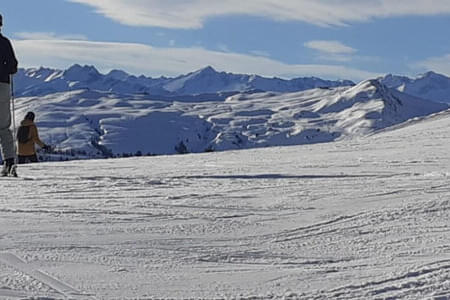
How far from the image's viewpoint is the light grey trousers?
9.44 metres

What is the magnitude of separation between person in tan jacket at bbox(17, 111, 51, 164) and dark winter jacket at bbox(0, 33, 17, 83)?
21.0 ft

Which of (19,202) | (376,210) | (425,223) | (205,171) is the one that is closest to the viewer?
(425,223)

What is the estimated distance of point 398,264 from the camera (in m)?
4.57

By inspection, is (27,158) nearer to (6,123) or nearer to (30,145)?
(30,145)

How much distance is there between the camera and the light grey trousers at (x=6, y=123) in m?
9.44

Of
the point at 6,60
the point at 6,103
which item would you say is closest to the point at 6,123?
the point at 6,103

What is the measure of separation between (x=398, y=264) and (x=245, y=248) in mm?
1131

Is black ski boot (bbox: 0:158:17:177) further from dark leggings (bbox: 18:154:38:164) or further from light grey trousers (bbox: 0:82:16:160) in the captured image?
dark leggings (bbox: 18:154:38:164)

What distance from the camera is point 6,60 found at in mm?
9344

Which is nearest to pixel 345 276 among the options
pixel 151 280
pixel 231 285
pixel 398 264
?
pixel 398 264

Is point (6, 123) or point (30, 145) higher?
point (6, 123)

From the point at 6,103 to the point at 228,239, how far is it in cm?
549

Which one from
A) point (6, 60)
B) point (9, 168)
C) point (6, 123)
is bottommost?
point (9, 168)

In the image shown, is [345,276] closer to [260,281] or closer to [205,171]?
[260,281]
